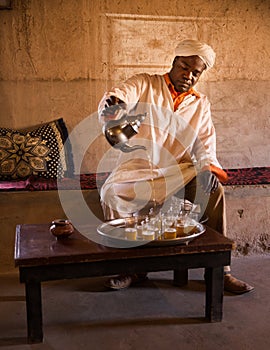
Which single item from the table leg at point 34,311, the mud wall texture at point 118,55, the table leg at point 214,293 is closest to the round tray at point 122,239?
the table leg at point 214,293

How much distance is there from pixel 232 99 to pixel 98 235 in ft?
7.99

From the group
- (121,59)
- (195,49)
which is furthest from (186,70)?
(121,59)

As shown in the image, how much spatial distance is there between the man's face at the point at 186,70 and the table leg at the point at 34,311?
1.64m


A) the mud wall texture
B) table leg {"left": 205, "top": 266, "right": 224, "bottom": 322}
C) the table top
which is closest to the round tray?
the table top

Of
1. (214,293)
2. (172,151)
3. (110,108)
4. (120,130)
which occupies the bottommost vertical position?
(214,293)

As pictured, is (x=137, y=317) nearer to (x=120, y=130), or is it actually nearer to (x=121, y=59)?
(x=120, y=130)

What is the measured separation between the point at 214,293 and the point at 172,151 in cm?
111

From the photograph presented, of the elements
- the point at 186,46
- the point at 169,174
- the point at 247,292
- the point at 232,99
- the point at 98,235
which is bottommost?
the point at 247,292

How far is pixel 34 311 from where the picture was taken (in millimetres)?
2180

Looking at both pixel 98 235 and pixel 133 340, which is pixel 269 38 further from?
pixel 133 340

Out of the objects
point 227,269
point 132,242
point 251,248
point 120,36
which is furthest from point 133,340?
point 120,36

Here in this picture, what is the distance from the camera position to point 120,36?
13.0ft

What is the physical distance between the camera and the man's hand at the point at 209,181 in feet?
9.32

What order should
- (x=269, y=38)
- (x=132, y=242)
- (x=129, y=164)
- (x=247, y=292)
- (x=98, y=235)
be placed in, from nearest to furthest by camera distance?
(x=132, y=242), (x=98, y=235), (x=247, y=292), (x=129, y=164), (x=269, y=38)
